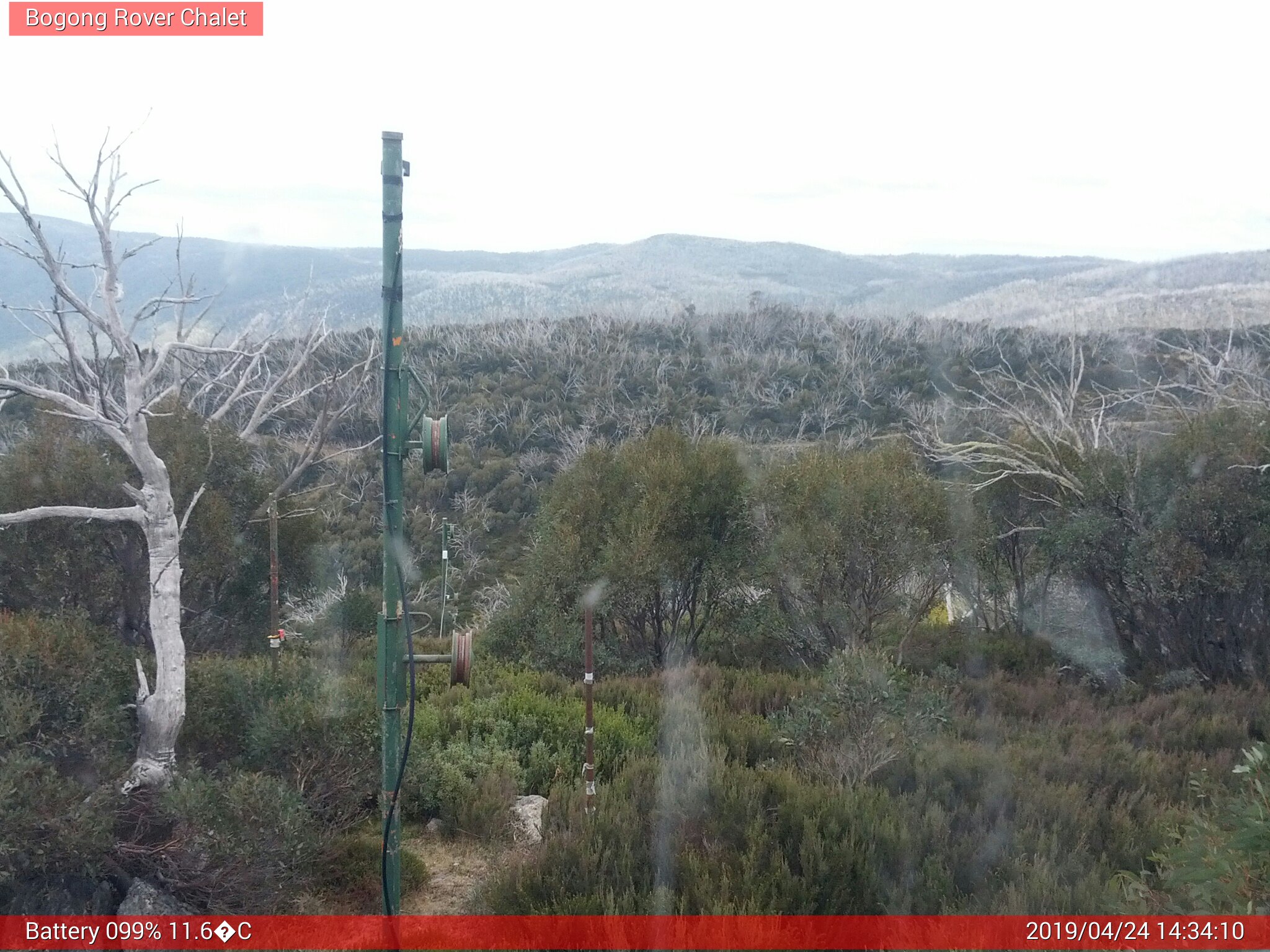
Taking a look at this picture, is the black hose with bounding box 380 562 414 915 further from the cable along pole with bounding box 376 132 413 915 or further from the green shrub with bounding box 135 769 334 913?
the green shrub with bounding box 135 769 334 913

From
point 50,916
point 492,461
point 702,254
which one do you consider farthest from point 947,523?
point 702,254

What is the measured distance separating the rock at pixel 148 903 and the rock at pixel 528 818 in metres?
2.22

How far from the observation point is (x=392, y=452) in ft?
14.3

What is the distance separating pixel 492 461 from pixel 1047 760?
2315 cm

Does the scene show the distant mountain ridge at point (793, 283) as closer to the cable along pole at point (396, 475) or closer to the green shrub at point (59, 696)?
the green shrub at point (59, 696)

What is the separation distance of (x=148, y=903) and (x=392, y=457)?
2950 mm

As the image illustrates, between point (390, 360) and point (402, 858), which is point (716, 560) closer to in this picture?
point (402, 858)

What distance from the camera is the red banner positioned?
4234mm

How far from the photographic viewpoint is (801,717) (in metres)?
7.38

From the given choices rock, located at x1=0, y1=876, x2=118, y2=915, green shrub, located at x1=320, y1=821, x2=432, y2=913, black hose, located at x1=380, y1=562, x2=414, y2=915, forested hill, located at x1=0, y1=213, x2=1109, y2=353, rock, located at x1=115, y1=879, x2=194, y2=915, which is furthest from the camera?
A: forested hill, located at x1=0, y1=213, x2=1109, y2=353

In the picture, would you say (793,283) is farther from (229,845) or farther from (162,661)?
(229,845)

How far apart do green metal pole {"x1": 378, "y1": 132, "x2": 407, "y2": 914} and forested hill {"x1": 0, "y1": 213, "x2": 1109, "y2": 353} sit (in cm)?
1124

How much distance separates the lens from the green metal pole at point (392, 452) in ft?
14.1

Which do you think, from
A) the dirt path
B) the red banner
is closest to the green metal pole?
the red banner
